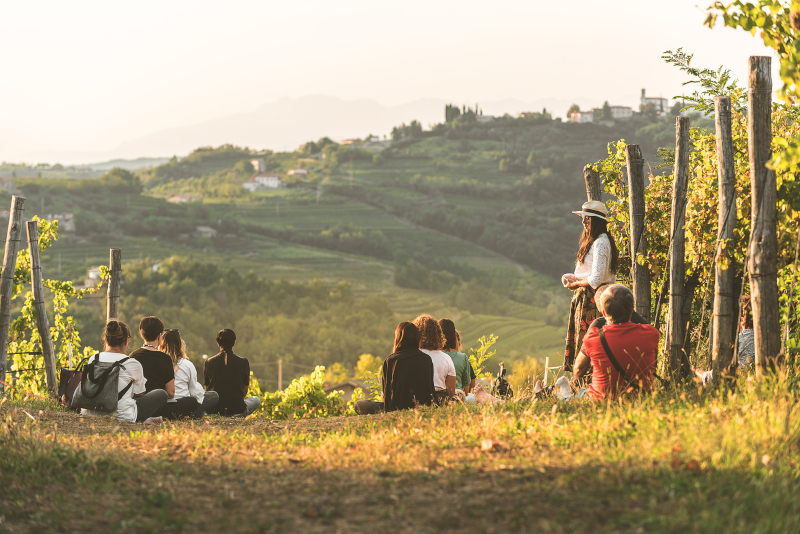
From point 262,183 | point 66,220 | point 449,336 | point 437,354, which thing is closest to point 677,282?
point 437,354

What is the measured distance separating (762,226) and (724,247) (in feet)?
1.25

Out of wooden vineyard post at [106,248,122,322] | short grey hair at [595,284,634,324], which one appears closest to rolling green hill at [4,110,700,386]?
wooden vineyard post at [106,248,122,322]

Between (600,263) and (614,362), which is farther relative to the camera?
(600,263)

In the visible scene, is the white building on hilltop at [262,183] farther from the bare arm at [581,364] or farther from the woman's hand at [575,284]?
the bare arm at [581,364]

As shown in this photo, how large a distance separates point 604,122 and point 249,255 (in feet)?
250

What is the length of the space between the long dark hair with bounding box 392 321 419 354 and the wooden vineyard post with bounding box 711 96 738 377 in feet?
6.86

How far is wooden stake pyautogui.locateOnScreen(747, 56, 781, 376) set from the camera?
4.00 m

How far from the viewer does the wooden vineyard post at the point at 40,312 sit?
805cm

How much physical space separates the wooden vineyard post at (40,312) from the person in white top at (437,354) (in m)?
4.97

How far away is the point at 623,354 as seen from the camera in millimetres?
4293

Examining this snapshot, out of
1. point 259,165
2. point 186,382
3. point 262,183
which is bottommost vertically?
point 186,382

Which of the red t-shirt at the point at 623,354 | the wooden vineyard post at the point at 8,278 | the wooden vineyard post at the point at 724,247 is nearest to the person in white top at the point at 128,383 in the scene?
the wooden vineyard post at the point at 8,278

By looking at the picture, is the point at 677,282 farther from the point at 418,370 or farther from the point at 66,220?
the point at 66,220

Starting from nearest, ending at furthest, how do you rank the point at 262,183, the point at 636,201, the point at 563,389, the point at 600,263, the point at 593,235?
the point at 563,389
the point at 600,263
the point at 593,235
the point at 636,201
the point at 262,183
